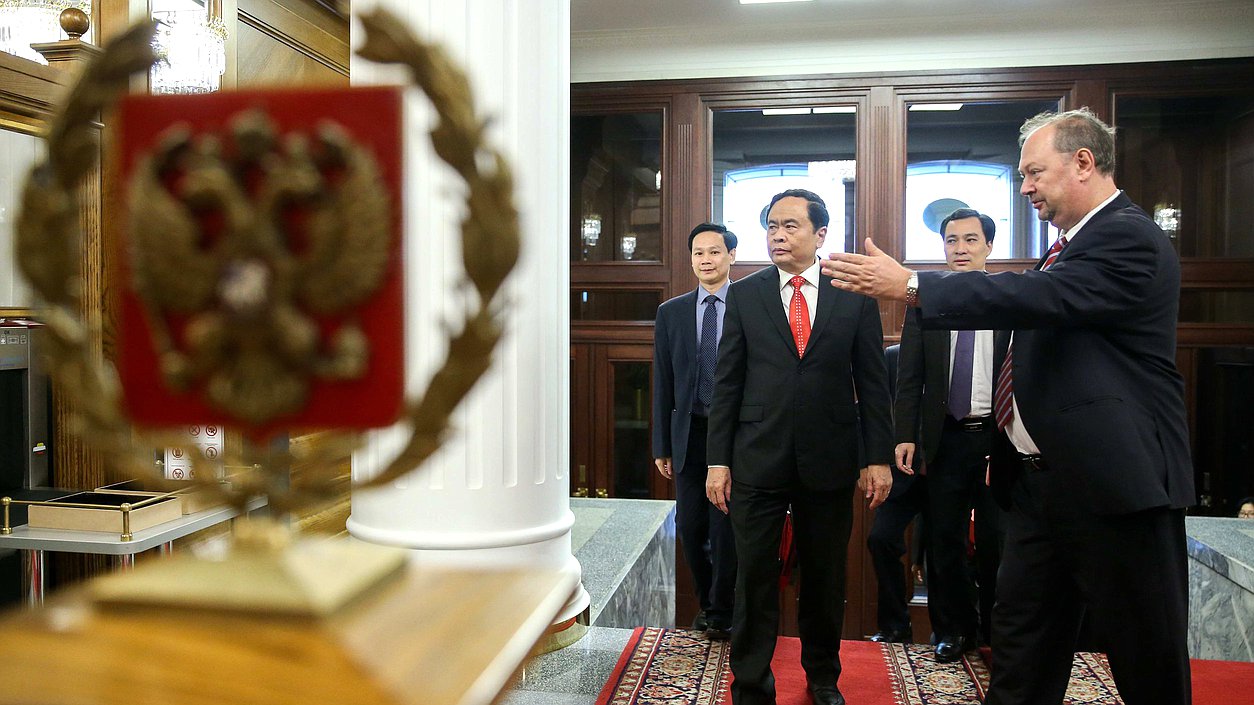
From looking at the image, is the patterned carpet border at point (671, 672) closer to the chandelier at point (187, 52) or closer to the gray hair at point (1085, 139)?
the gray hair at point (1085, 139)

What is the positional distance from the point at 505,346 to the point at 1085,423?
4.22ft

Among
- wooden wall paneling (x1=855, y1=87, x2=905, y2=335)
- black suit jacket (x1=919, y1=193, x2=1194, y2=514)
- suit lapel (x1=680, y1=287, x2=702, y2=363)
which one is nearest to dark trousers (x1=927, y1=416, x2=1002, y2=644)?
suit lapel (x1=680, y1=287, x2=702, y2=363)

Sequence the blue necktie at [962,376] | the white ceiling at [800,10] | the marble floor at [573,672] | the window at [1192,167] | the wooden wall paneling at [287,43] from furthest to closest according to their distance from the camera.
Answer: the window at [1192,167] → the white ceiling at [800,10] → the wooden wall paneling at [287,43] → the blue necktie at [962,376] → the marble floor at [573,672]

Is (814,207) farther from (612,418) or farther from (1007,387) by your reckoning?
(612,418)

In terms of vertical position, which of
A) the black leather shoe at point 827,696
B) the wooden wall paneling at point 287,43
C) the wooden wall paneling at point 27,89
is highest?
the wooden wall paneling at point 287,43

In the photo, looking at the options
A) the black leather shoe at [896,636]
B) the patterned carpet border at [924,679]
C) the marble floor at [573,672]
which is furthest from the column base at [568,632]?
the black leather shoe at [896,636]

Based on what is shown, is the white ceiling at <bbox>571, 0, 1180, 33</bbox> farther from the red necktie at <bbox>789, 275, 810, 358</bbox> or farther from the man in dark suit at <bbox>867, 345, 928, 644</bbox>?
the red necktie at <bbox>789, 275, 810, 358</bbox>

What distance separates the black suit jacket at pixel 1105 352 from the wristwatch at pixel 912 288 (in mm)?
13

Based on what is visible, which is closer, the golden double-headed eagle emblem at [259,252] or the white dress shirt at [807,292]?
the golden double-headed eagle emblem at [259,252]

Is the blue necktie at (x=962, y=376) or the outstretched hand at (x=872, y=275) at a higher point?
the outstretched hand at (x=872, y=275)

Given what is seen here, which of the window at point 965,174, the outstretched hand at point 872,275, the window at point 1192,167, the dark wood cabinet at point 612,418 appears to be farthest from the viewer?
the dark wood cabinet at point 612,418

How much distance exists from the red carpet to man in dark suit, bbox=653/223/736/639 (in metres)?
0.36

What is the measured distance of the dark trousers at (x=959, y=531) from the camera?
3.28 m

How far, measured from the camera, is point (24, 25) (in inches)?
112
